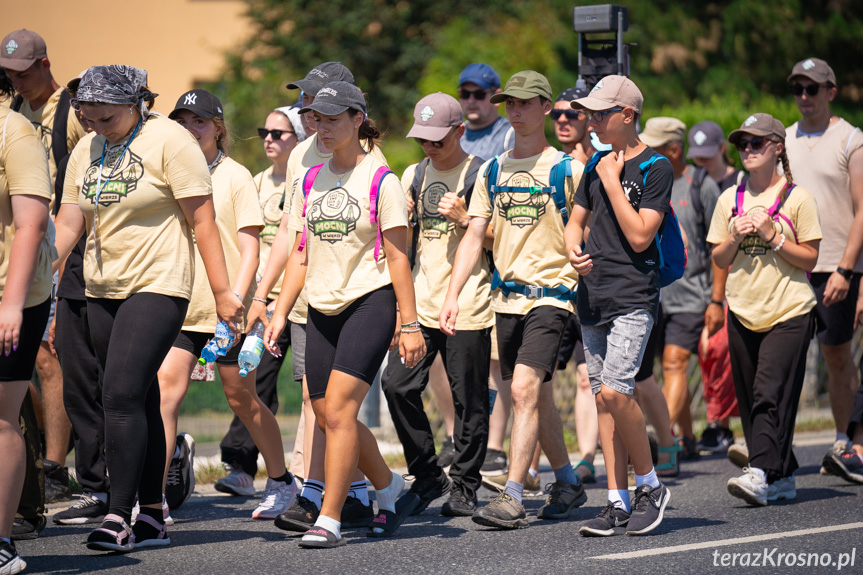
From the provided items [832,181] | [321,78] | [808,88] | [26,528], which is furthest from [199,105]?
[832,181]

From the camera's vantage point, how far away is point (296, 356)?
6.77 metres

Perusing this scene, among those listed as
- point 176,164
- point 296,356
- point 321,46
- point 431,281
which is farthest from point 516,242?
point 321,46

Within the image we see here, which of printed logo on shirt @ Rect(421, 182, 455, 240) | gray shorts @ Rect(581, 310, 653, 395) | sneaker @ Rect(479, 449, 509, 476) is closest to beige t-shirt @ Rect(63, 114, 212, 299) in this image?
printed logo on shirt @ Rect(421, 182, 455, 240)

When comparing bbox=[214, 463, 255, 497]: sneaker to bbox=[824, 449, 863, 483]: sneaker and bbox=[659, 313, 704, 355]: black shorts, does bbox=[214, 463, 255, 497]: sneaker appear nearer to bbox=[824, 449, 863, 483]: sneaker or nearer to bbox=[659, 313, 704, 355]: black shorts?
bbox=[659, 313, 704, 355]: black shorts

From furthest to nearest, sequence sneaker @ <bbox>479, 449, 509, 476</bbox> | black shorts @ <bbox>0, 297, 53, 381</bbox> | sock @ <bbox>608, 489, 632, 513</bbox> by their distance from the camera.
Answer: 1. sneaker @ <bbox>479, 449, 509, 476</bbox>
2. sock @ <bbox>608, 489, 632, 513</bbox>
3. black shorts @ <bbox>0, 297, 53, 381</bbox>

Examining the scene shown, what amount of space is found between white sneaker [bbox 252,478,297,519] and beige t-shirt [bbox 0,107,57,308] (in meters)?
1.93

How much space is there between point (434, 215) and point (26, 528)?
2770 millimetres

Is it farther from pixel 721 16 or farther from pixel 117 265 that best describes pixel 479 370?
pixel 721 16

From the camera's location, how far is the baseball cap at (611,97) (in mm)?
6004

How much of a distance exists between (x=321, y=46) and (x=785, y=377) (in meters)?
30.0

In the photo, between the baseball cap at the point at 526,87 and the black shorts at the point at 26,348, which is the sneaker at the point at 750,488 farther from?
the black shorts at the point at 26,348

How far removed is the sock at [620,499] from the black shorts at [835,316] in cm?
245

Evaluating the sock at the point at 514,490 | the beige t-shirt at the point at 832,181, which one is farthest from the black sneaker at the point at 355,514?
the beige t-shirt at the point at 832,181

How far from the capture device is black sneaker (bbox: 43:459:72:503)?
7.09m
